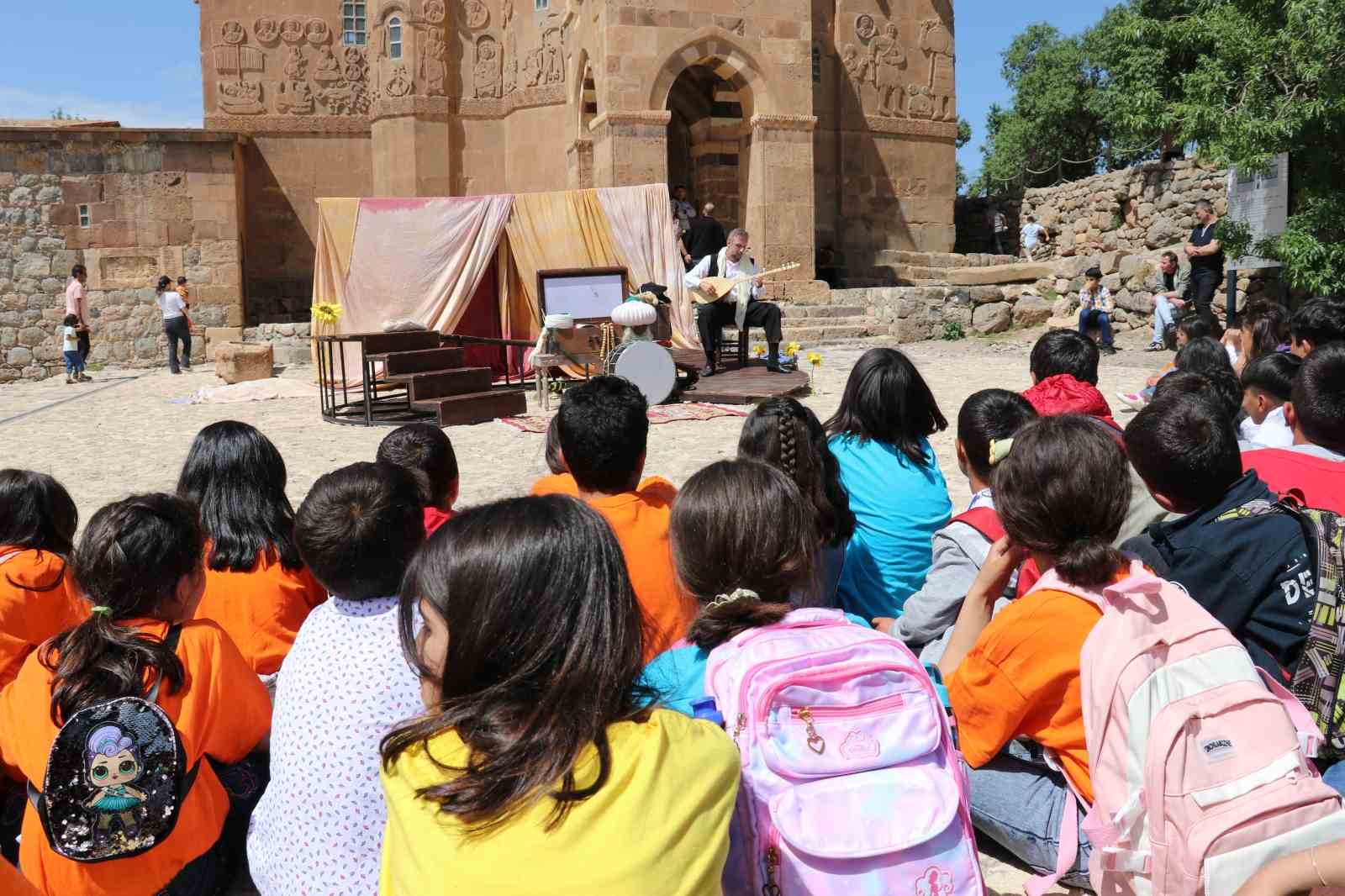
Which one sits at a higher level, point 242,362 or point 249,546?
point 242,362

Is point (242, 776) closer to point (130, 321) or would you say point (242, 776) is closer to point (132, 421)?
point (132, 421)

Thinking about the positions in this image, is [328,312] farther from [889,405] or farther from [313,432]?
[889,405]

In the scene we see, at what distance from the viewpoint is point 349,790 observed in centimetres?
190

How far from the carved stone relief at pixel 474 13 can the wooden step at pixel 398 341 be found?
10.6 meters

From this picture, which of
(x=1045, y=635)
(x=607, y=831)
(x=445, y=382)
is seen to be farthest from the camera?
(x=445, y=382)

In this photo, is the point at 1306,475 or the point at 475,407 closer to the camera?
the point at 1306,475

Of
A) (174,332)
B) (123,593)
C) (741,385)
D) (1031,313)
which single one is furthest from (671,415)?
(174,332)

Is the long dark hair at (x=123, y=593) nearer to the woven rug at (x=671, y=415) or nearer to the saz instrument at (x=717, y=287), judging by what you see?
the woven rug at (x=671, y=415)

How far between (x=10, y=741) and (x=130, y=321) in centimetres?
1712

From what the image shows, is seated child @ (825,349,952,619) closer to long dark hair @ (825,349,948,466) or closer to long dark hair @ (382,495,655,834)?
long dark hair @ (825,349,948,466)

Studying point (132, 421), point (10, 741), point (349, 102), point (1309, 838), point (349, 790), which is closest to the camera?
point (1309, 838)

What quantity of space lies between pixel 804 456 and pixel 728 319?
8040 mm

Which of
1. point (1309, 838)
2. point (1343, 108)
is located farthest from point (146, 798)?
point (1343, 108)

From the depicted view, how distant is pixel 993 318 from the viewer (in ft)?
48.5
